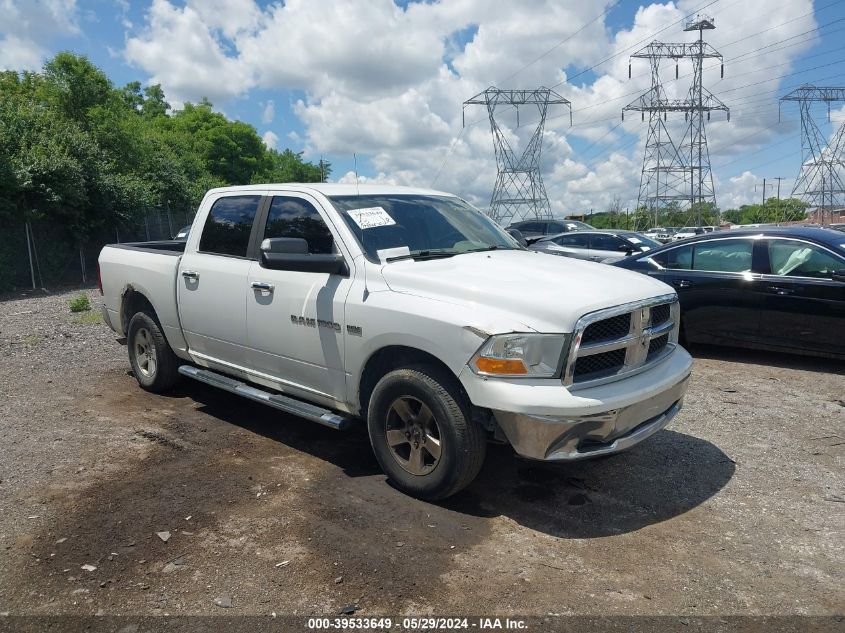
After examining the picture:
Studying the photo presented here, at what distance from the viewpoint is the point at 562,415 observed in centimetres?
341

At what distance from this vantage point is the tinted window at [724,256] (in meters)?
7.50

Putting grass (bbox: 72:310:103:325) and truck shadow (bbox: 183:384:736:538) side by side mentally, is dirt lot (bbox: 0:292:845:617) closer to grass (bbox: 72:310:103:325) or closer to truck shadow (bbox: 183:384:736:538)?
truck shadow (bbox: 183:384:736:538)

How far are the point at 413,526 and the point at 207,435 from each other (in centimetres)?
241

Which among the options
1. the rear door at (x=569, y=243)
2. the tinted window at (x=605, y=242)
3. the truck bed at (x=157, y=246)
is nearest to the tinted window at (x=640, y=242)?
the tinted window at (x=605, y=242)

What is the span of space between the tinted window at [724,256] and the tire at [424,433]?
5.23m

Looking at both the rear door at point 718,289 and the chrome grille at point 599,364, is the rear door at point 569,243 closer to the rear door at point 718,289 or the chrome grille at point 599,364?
the rear door at point 718,289

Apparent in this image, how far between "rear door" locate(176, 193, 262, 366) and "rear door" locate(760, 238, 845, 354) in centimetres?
563

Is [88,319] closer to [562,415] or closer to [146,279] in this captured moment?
[146,279]

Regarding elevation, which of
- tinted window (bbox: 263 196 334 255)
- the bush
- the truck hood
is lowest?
the bush

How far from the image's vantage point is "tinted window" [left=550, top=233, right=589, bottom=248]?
15648mm

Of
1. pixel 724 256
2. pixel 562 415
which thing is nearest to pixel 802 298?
pixel 724 256

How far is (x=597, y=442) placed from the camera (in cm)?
361

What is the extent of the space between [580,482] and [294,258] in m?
2.45

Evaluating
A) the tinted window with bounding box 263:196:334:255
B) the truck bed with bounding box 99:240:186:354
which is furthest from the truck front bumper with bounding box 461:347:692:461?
the truck bed with bounding box 99:240:186:354
